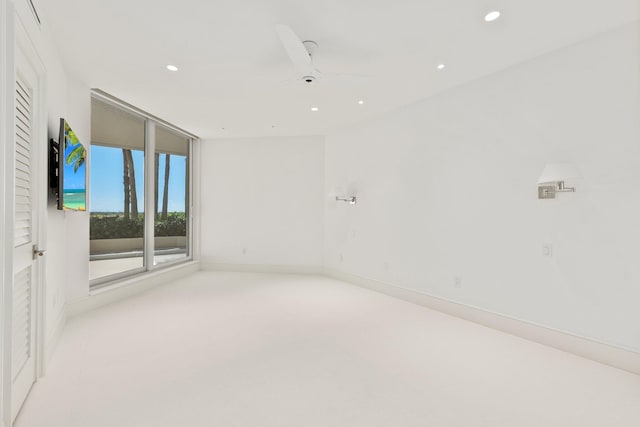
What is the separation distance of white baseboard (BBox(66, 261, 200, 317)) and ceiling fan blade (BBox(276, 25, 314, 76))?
145 inches

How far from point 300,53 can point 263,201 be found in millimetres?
4344

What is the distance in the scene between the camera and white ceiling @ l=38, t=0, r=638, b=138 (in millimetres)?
2367

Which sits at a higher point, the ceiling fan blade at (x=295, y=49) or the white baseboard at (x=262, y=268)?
the ceiling fan blade at (x=295, y=49)

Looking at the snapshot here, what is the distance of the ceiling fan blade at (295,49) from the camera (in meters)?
2.19

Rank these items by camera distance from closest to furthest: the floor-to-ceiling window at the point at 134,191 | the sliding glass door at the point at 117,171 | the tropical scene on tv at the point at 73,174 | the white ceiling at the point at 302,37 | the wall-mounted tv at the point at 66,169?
the white ceiling at the point at 302,37 → the wall-mounted tv at the point at 66,169 → the tropical scene on tv at the point at 73,174 → the sliding glass door at the point at 117,171 → the floor-to-ceiling window at the point at 134,191

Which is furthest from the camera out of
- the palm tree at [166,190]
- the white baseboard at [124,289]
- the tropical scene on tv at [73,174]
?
the palm tree at [166,190]

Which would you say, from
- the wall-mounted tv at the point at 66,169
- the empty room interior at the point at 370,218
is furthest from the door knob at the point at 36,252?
the wall-mounted tv at the point at 66,169

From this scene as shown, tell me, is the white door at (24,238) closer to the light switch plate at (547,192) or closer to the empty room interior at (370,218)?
the empty room interior at (370,218)

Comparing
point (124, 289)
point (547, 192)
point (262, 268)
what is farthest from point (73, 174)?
point (547, 192)

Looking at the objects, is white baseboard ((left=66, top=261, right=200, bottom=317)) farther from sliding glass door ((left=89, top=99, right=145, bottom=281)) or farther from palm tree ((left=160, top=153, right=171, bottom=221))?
palm tree ((left=160, top=153, right=171, bottom=221))

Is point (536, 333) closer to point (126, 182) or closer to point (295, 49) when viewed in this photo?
point (295, 49)

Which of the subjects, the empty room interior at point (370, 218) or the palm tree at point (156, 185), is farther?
the palm tree at point (156, 185)

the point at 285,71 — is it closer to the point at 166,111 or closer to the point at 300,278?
the point at 166,111

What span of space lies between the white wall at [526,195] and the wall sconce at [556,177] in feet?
0.29
